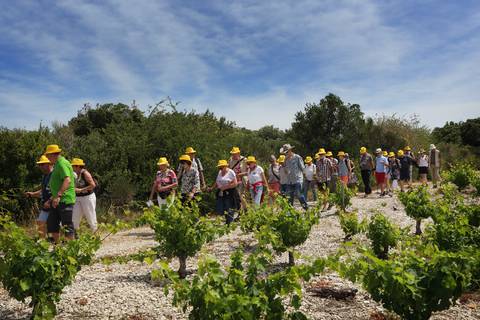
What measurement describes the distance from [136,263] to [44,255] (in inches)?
112

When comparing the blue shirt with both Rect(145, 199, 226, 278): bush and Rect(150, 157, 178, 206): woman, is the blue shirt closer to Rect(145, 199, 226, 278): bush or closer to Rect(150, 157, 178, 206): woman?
Rect(150, 157, 178, 206): woman

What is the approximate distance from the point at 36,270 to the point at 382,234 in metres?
4.87

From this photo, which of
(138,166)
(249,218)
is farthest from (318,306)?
(138,166)

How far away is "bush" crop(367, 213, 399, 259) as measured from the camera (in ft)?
21.8

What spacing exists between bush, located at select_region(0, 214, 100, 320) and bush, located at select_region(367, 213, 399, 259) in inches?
176

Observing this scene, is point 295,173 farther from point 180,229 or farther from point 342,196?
point 180,229

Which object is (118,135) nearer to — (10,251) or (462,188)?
(10,251)

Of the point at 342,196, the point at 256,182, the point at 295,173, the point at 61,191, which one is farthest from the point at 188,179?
the point at 342,196

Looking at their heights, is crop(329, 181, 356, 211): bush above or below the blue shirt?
below

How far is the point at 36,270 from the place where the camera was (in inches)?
163

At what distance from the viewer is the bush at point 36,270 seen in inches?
162

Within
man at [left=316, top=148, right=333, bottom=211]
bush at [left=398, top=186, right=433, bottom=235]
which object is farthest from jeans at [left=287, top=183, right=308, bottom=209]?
bush at [left=398, top=186, right=433, bottom=235]

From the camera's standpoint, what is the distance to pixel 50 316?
4.07 m

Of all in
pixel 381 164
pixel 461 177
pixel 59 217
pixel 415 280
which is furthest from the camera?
pixel 461 177
